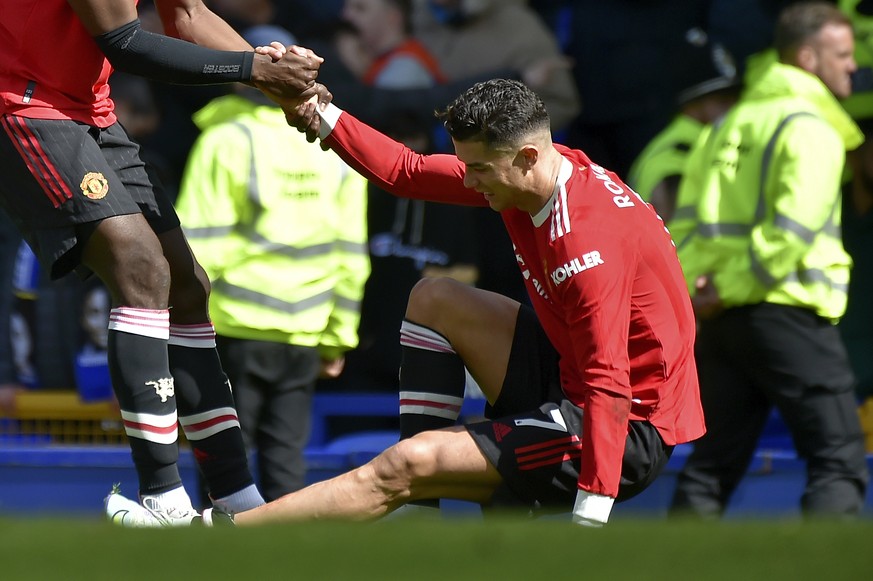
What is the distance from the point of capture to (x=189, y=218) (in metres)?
6.04

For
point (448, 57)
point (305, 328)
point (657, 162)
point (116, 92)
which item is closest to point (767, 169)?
point (657, 162)

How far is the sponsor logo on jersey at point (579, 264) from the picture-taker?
4309 mm

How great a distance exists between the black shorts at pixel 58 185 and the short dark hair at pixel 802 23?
9.99ft

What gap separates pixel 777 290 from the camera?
5.81m

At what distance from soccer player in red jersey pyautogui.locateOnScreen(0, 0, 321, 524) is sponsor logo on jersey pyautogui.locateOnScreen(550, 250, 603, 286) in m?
1.03

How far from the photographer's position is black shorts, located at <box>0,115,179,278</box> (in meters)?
4.08

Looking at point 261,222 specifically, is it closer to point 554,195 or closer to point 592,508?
point 554,195

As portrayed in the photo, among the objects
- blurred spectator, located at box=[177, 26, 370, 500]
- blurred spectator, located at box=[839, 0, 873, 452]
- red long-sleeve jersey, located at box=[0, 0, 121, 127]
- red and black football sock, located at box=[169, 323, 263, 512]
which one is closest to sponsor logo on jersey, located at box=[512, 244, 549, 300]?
red and black football sock, located at box=[169, 323, 263, 512]

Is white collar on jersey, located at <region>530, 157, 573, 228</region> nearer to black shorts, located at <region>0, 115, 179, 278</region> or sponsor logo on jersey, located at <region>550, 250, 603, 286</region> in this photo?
sponsor logo on jersey, located at <region>550, 250, 603, 286</region>

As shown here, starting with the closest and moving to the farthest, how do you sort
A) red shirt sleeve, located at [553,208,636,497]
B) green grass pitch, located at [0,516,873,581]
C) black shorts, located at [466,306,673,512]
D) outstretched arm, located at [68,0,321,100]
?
green grass pitch, located at [0,516,873,581], outstretched arm, located at [68,0,321,100], red shirt sleeve, located at [553,208,636,497], black shorts, located at [466,306,673,512]

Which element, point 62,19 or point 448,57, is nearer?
point 62,19

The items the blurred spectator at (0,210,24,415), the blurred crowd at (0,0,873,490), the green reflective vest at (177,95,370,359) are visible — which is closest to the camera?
the green reflective vest at (177,95,370,359)

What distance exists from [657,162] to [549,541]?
4772mm

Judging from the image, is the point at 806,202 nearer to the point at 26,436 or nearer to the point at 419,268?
the point at 419,268
